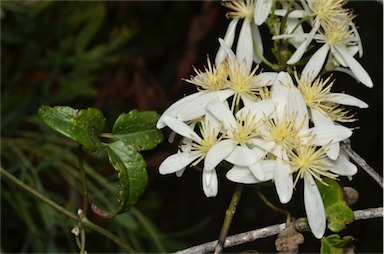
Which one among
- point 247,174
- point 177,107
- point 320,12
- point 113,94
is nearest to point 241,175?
point 247,174

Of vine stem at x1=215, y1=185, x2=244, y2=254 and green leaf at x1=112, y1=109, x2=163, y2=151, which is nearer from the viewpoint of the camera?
vine stem at x1=215, y1=185, x2=244, y2=254

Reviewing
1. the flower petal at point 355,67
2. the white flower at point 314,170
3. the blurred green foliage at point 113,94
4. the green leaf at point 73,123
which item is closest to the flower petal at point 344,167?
the white flower at point 314,170

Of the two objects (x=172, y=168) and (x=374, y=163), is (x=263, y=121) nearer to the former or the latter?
(x=172, y=168)

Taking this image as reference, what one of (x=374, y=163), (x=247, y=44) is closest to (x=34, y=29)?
(x=374, y=163)

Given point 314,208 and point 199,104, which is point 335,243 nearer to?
point 314,208

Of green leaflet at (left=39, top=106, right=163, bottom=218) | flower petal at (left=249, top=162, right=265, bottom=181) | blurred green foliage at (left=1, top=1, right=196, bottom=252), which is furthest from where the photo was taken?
blurred green foliage at (left=1, top=1, right=196, bottom=252)

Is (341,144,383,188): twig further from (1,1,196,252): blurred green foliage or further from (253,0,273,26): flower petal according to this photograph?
(1,1,196,252): blurred green foliage

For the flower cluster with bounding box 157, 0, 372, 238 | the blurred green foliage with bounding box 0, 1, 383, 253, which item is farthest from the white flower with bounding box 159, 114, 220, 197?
the blurred green foliage with bounding box 0, 1, 383, 253
